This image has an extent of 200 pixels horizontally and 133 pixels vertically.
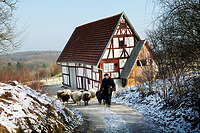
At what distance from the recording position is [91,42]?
2427 cm

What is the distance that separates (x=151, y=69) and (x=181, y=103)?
413 centimetres

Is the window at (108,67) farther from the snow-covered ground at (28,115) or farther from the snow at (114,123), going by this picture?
the snow-covered ground at (28,115)

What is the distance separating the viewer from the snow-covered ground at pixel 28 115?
14.9ft

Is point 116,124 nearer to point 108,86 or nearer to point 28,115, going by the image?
point 28,115

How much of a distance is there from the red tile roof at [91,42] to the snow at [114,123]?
1312cm

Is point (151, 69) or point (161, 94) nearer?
point (161, 94)

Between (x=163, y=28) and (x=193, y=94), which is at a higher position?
(x=163, y=28)

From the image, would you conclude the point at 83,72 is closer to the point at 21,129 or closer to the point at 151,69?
the point at 151,69

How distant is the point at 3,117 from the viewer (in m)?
4.46

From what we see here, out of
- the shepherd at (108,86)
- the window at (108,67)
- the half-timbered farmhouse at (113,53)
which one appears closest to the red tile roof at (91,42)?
the half-timbered farmhouse at (113,53)

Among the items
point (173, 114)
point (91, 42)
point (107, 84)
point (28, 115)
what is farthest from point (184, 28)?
point (91, 42)

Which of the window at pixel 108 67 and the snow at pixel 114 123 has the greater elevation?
the window at pixel 108 67

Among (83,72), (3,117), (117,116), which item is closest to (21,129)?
(3,117)

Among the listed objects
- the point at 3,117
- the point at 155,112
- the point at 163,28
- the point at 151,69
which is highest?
the point at 163,28
